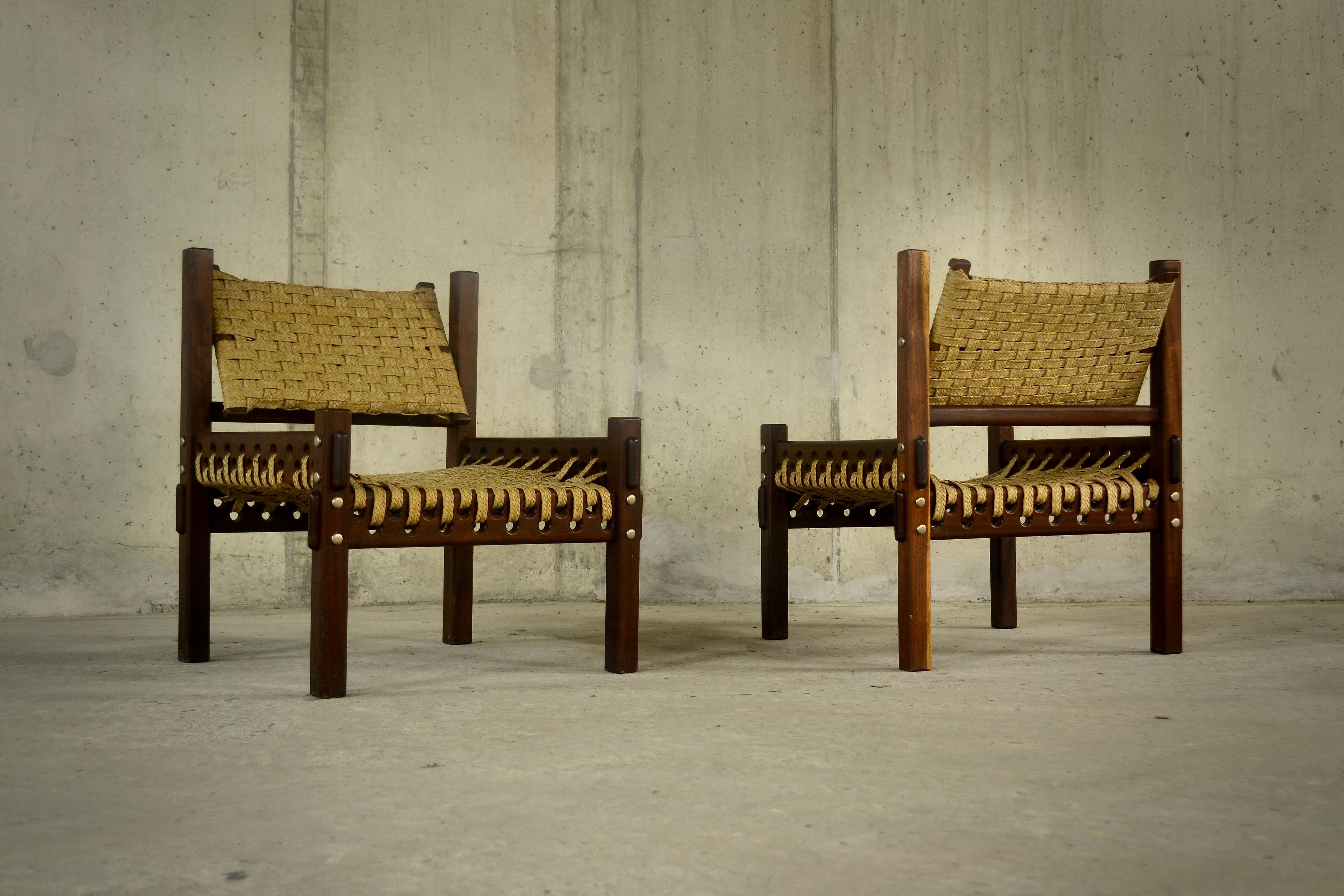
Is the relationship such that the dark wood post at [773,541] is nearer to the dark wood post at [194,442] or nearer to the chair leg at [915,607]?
the chair leg at [915,607]

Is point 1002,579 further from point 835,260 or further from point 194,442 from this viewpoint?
point 194,442

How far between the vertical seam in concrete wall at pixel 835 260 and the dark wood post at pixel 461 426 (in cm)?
163

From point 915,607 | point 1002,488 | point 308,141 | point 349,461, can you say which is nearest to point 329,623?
point 349,461

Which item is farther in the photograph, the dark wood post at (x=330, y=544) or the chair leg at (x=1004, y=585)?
the chair leg at (x=1004, y=585)

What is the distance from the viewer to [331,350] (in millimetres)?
3473

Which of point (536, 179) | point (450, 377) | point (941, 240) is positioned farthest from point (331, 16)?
point (941, 240)

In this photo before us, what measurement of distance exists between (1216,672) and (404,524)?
6.52 feet

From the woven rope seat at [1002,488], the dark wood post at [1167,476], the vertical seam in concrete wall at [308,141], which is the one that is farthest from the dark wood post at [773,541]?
the vertical seam in concrete wall at [308,141]

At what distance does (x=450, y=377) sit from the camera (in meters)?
3.64

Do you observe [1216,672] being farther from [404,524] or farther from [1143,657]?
[404,524]

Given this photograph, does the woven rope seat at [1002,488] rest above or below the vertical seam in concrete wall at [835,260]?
below

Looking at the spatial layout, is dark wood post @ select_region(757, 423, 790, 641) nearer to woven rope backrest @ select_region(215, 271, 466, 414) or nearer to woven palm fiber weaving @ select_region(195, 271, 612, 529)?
woven palm fiber weaving @ select_region(195, 271, 612, 529)

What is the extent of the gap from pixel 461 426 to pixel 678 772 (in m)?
1.96

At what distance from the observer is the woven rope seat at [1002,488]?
303cm
